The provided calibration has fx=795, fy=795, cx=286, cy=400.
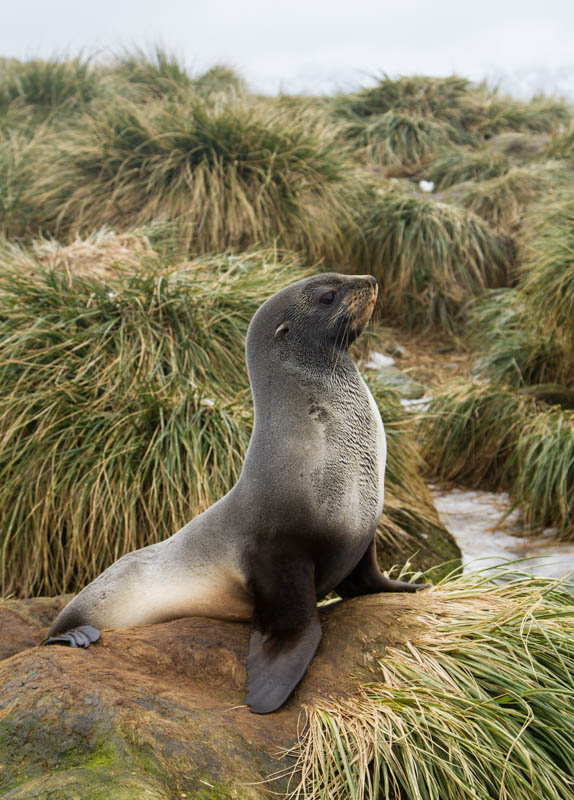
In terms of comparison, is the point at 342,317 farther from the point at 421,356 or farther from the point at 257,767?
the point at 421,356

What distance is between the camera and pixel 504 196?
34.0 ft

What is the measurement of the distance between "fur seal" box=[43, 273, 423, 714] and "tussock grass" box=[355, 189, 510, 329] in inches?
241

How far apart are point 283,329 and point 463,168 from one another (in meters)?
10.1

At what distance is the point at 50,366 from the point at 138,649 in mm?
2233

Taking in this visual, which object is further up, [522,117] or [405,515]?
[522,117]

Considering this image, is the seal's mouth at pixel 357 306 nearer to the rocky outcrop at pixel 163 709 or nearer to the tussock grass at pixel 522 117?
the rocky outcrop at pixel 163 709

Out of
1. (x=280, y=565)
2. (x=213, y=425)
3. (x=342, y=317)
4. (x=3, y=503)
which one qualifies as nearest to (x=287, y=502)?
(x=280, y=565)

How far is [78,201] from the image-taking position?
742cm

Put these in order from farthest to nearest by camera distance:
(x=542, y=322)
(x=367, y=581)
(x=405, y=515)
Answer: (x=542, y=322) < (x=405, y=515) < (x=367, y=581)

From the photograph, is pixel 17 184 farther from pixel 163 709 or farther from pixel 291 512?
pixel 163 709

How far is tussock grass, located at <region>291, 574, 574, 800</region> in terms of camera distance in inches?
77.3

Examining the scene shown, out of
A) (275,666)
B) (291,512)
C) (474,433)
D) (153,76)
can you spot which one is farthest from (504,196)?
(275,666)

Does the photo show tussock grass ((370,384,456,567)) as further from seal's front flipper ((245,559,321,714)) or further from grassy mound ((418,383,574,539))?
seal's front flipper ((245,559,321,714))

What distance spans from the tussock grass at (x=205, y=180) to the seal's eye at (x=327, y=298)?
167 inches
